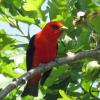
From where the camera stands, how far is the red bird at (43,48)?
5207 mm

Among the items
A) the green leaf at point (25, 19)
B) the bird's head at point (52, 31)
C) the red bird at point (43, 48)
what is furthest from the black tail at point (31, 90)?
the green leaf at point (25, 19)

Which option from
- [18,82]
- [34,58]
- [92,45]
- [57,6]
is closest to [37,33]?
[34,58]

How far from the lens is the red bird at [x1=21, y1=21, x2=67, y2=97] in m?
5.21

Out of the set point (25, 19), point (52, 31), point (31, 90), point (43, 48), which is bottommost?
point (31, 90)

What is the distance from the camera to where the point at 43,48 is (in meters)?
5.39

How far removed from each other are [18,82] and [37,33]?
2.47 metres

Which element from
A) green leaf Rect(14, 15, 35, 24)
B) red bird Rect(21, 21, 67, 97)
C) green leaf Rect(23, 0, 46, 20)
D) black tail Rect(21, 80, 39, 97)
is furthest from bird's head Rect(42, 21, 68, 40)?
black tail Rect(21, 80, 39, 97)

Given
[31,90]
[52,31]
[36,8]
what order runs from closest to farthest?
[36,8]
[31,90]
[52,31]

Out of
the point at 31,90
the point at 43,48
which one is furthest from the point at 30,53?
the point at 31,90

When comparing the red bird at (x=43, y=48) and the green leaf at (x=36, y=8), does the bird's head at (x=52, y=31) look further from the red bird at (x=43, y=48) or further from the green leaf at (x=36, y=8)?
the green leaf at (x=36, y=8)

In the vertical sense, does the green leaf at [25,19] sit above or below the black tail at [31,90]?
above

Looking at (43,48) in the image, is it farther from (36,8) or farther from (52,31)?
(36,8)

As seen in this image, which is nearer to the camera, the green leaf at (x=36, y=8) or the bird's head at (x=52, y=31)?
the green leaf at (x=36, y=8)

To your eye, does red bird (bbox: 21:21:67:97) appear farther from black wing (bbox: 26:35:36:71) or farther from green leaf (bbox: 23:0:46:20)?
green leaf (bbox: 23:0:46:20)
